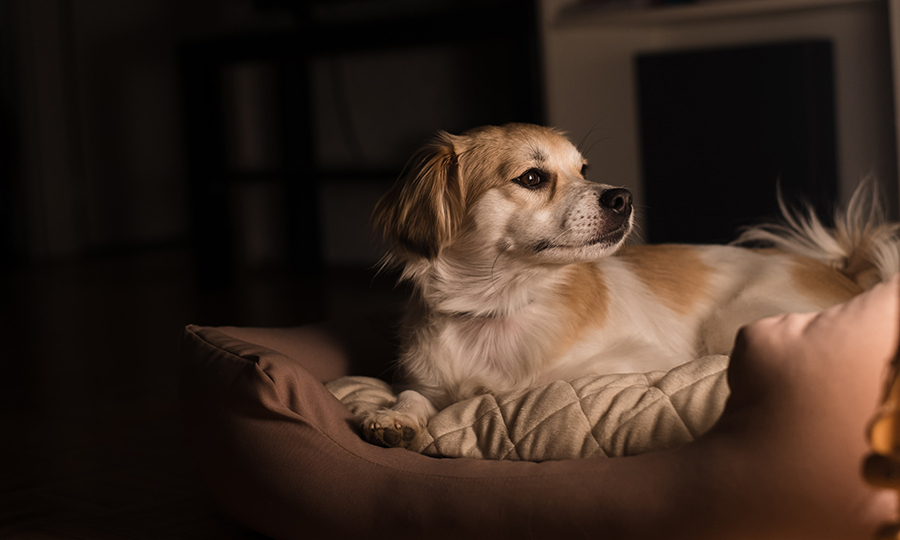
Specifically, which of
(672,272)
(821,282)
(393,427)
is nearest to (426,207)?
(393,427)

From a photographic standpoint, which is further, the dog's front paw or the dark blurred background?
the dark blurred background

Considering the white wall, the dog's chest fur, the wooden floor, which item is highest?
the white wall

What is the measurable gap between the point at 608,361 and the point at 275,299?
317 centimetres

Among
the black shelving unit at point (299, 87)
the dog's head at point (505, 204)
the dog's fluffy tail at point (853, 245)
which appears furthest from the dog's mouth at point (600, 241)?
the black shelving unit at point (299, 87)

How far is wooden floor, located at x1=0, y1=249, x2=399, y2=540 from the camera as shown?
1957 millimetres

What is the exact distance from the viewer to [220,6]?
7.24 meters

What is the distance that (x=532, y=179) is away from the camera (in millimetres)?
1934

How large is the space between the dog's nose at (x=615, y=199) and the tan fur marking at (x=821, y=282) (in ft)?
1.89

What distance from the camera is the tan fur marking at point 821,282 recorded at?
2.19m

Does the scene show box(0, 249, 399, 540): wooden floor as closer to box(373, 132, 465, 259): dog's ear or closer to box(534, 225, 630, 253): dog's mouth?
box(373, 132, 465, 259): dog's ear

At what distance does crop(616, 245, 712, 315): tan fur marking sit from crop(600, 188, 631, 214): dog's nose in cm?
39

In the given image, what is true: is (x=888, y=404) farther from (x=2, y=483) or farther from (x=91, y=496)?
(x=2, y=483)

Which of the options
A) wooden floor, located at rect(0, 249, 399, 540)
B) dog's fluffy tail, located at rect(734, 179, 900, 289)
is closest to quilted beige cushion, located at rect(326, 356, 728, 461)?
wooden floor, located at rect(0, 249, 399, 540)

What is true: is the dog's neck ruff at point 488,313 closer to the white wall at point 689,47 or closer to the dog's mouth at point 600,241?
the dog's mouth at point 600,241
